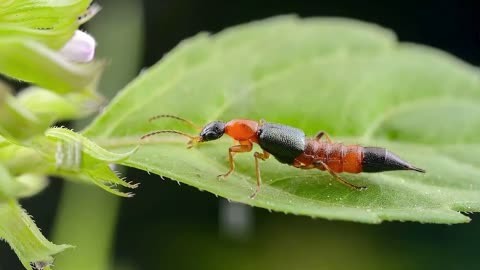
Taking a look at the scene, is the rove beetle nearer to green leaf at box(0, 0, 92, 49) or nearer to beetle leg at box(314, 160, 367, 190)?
beetle leg at box(314, 160, 367, 190)

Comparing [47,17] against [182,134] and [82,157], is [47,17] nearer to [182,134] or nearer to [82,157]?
[82,157]

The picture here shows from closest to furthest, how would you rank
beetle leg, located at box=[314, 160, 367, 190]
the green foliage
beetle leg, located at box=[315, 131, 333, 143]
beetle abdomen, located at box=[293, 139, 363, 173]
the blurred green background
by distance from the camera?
the green foliage, beetle leg, located at box=[314, 160, 367, 190], beetle abdomen, located at box=[293, 139, 363, 173], beetle leg, located at box=[315, 131, 333, 143], the blurred green background

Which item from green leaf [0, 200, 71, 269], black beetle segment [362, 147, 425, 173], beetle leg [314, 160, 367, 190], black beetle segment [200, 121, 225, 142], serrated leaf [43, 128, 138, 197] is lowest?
green leaf [0, 200, 71, 269]

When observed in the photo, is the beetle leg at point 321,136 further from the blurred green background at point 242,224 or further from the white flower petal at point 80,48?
the blurred green background at point 242,224

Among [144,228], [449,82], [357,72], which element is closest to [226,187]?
[357,72]

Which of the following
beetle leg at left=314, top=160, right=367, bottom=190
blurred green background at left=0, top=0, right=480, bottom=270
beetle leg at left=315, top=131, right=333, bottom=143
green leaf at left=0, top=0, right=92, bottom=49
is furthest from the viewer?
blurred green background at left=0, top=0, right=480, bottom=270

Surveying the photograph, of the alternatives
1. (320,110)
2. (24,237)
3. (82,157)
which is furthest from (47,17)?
(320,110)

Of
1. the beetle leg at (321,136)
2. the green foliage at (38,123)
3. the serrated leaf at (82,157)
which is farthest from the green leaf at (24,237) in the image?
the beetle leg at (321,136)

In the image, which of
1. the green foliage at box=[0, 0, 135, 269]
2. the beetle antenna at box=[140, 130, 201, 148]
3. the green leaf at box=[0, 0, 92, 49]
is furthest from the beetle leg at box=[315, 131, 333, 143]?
the green leaf at box=[0, 0, 92, 49]
